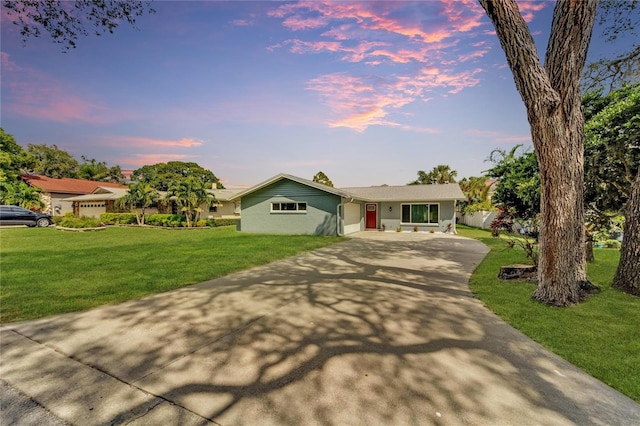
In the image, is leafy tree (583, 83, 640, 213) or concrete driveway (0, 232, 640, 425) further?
leafy tree (583, 83, 640, 213)

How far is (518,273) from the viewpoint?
652 centimetres

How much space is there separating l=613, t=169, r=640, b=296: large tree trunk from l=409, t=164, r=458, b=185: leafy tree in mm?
28088

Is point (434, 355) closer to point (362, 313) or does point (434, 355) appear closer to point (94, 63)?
point (362, 313)

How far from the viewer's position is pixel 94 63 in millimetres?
9844

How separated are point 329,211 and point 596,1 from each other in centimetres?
1317

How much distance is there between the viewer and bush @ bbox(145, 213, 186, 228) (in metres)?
22.3

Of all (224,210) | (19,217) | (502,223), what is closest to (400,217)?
(502,223)

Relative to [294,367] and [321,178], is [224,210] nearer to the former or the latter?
[321,178]

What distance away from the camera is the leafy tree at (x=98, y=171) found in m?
47.5

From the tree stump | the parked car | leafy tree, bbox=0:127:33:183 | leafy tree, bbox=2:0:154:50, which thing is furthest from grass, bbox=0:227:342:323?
leafy tree, bbox=0:127:33:183

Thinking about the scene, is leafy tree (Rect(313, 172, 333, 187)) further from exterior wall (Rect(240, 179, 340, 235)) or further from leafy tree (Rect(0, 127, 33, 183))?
leafy tree (Rect(0, 127, 33, 183))

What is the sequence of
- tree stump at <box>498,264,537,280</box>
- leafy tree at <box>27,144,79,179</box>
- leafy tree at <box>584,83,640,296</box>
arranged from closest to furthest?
1. leafy tree at <box>584,83,640,296</box>
2. tree stump at <box>498,264,537,280</box>
3. leafy tree at <box>27,144,79,179</box>

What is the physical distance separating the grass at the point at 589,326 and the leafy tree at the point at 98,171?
62.2m

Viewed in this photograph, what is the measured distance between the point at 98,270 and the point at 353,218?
14.3m
